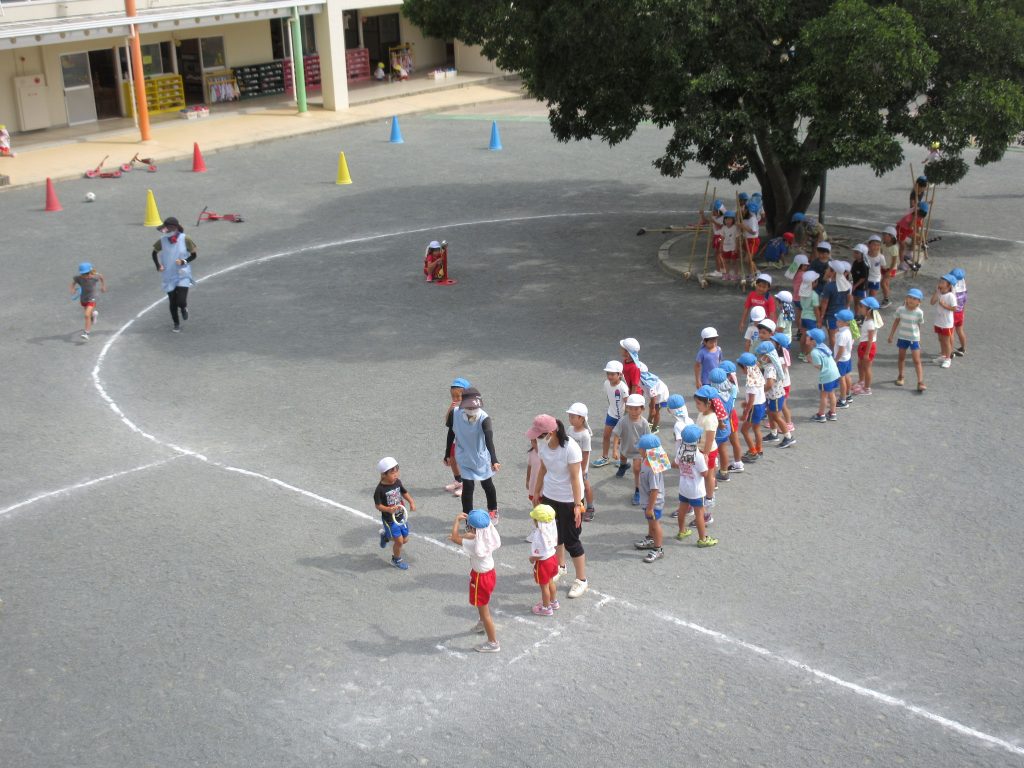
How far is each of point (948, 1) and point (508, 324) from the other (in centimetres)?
738

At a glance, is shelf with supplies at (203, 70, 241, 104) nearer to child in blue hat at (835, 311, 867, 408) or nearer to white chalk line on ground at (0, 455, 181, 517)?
white chalk line on ground at (0, 455, 181, 517)

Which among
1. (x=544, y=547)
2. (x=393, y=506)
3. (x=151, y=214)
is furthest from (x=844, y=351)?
(x=151, y=214)

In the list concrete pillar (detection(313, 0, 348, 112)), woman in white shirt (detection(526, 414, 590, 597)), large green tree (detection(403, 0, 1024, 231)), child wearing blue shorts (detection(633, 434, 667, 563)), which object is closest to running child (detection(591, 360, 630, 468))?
child wearing blue shorts (detection(633, 434, 667, 563))

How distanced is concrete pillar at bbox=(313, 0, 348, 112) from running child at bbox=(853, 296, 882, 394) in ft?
76.4

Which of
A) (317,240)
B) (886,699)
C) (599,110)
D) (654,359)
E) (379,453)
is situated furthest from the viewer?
(317,240)

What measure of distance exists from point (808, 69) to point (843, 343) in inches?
173

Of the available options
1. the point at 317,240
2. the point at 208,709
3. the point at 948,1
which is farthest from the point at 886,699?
the point at 317,240

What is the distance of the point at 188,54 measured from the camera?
35.6 m

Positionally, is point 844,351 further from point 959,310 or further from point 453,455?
point 453,455

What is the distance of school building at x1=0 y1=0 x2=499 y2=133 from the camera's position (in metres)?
28.9

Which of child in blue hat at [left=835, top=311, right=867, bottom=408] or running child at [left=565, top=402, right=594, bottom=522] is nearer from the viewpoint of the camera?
running child at [left=565, top=402, right=594, bottom=522]

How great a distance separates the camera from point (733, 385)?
11984 millimetres

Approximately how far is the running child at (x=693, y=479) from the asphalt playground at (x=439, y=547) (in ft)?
0.82

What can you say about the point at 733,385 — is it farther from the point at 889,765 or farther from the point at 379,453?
the point at 889,765
